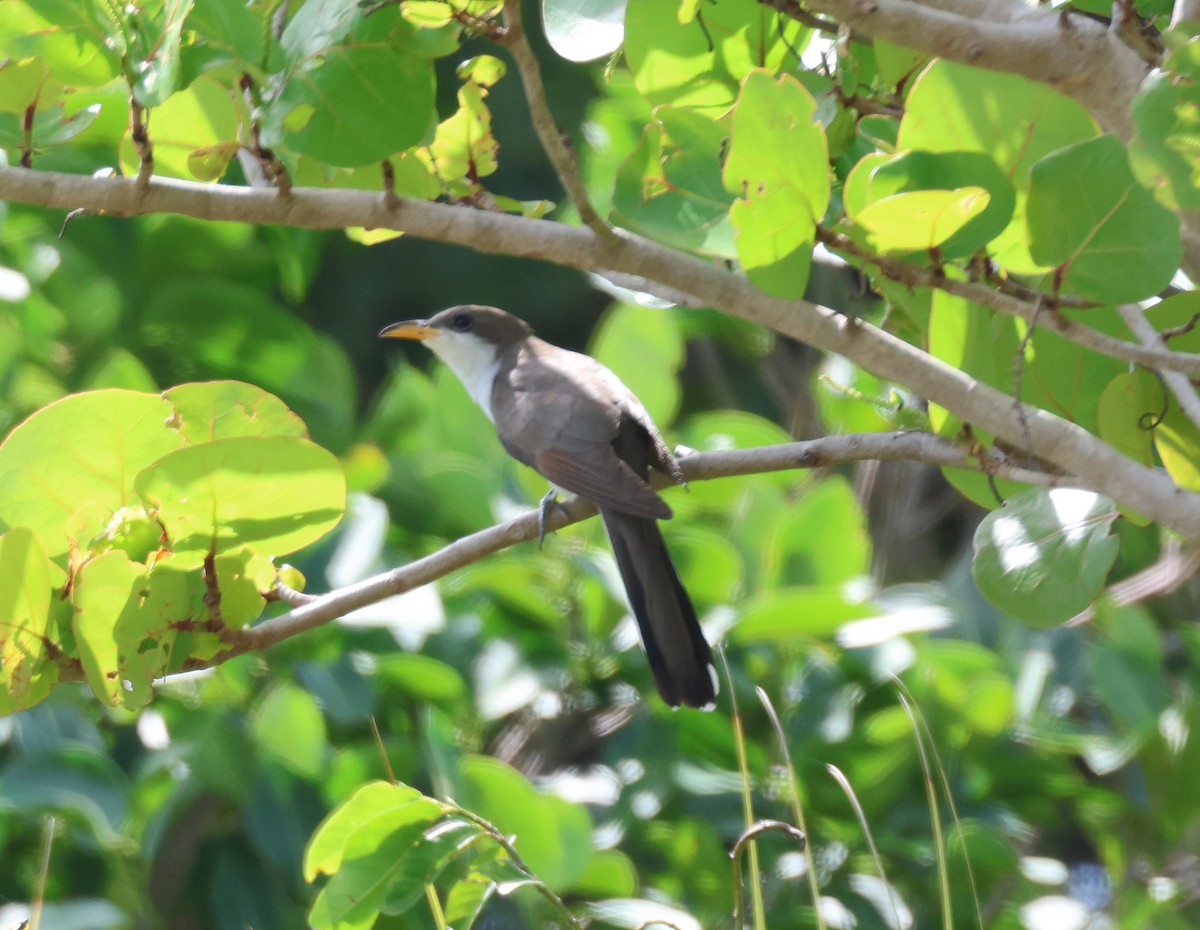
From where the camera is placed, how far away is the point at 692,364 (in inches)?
238

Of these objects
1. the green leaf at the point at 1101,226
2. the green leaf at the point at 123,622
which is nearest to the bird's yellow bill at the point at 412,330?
the green leaf at the point at 123,622

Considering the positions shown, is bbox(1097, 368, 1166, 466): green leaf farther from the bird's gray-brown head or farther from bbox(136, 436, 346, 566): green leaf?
the bird's gray-brown head

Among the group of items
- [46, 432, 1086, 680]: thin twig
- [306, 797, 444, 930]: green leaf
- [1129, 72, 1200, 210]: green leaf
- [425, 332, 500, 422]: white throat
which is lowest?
[425, 332, 500, 422]: white throat

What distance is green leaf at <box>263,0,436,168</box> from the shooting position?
171 centimetres

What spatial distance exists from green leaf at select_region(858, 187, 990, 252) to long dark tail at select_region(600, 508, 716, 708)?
143 cm

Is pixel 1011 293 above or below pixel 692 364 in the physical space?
above

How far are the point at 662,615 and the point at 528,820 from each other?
1.69ft

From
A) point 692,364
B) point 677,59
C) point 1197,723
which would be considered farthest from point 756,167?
point 692,364

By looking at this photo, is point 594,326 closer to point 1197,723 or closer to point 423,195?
point 1197,723

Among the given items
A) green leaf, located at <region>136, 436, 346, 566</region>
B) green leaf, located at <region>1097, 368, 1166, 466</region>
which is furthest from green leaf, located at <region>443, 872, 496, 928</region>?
green leaf, located at <region>1097, 368, 1166, 466</region>

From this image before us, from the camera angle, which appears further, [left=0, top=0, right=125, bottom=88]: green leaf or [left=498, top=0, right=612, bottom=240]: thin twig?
[left=0, top=0, right=125, bottom=88]: green leaf

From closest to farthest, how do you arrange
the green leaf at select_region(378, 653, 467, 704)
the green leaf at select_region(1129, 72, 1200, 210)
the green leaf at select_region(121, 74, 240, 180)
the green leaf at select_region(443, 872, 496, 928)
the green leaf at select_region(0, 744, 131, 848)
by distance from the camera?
the green leaf at select_region(1129, 72, 1200, 210) < the green leaf at select_region(443, 872, 496, 928) < the green leaf at select_region(121, 74, 240, 180) < the green leaf at select_region(0, 744, 131, 848) < the green leaf at select_region(378, 653, 467, 704)

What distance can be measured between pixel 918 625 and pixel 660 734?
69cm

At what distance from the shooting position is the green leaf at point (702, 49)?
1970mm
